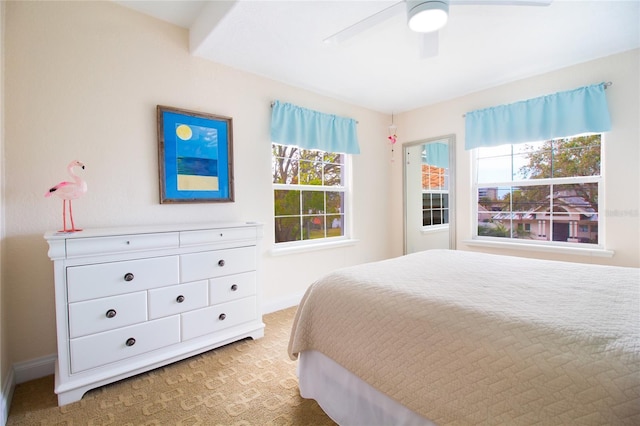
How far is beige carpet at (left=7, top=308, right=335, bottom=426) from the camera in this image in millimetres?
1531

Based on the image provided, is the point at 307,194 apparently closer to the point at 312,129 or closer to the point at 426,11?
the point at 312,129

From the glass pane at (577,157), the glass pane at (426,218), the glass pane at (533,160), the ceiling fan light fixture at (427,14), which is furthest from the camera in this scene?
the glass pane at (426,218)

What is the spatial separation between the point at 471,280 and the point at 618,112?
2.36 m

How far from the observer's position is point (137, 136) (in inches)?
88.3

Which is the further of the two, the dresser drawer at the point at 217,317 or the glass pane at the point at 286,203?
the glass pane at the point at 286,203

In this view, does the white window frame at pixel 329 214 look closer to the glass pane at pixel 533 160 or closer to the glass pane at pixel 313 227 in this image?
the glass pane at pixel 313 227

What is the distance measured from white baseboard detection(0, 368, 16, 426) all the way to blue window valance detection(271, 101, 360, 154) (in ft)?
8.29

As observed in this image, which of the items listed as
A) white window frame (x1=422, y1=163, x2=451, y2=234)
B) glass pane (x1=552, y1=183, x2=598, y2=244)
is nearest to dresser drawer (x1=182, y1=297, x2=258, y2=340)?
white window frame (x1=422, y1=163, x2=451, y2=234)

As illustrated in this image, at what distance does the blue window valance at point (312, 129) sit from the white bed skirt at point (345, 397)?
7.07 feet

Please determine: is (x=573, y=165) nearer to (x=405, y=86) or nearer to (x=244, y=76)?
(x=405, y=86)

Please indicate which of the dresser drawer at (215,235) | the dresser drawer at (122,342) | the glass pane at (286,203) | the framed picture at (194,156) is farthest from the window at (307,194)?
the dresser drawer at (122,342)

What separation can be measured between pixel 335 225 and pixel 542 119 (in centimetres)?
242

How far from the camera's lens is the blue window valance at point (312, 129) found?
2.97 metres

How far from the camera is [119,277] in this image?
1.81 m
